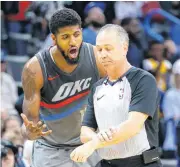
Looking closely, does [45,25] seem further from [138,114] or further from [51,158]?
[138,114]

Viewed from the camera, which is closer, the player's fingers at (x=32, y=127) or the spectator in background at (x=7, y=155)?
the player's fingers at (x=32, y=127)

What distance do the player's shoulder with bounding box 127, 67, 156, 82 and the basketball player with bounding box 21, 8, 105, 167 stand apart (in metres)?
0.90

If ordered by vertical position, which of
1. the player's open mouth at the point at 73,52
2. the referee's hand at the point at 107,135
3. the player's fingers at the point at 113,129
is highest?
the player's open mouth at the point at 73,52

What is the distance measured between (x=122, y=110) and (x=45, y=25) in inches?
257

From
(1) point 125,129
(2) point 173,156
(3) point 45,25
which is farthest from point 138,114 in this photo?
(3) point 45,25

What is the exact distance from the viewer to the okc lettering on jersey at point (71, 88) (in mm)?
5875

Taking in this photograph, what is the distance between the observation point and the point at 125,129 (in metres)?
4.57

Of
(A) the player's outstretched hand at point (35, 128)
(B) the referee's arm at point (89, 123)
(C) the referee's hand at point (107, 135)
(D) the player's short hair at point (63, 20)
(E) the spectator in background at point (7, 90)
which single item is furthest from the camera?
(E) the spectator in background at point (7, 90)

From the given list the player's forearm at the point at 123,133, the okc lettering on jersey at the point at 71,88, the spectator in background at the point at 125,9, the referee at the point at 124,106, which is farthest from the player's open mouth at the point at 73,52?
the spectator in background at the point at 125,9

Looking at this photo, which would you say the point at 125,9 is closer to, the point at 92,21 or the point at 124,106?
the point at 92,21

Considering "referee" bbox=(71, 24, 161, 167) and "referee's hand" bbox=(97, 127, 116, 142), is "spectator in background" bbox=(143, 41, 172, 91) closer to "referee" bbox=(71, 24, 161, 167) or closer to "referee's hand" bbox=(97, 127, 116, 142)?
"referee" bbox=(71, 24, 161, 167)

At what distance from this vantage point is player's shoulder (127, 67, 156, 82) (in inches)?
188

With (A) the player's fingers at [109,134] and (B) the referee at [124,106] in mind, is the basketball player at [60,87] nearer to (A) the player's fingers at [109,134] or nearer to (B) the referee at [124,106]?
(B) the referee at [124,106]

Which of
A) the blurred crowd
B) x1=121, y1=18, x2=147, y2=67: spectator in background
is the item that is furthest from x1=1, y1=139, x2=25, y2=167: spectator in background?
x1=121, y1=18, x2=147, y2=67: spectator in background
